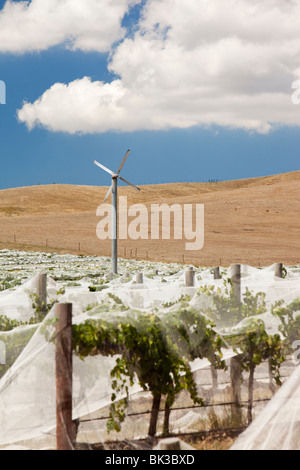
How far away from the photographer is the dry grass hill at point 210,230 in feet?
207

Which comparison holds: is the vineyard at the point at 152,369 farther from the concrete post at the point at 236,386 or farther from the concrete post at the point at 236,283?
the concrete post at the point at 236,283

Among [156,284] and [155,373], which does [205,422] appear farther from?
[156,284]

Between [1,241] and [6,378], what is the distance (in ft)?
217

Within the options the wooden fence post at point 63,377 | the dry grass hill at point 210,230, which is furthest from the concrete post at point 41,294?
the dry grass hill at point 210,230

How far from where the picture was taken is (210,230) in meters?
87.8

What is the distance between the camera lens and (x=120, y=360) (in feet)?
25.5

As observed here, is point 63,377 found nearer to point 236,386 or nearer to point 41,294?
point 236,386

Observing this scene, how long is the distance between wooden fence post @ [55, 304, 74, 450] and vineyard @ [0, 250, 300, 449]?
0.58 ft

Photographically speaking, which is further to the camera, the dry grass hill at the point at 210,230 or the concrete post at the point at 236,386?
the dry grass hill at the point at 210,230

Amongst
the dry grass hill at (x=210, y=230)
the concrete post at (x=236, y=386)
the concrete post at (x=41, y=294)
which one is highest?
the dry grass hill at (x=210, y=230)

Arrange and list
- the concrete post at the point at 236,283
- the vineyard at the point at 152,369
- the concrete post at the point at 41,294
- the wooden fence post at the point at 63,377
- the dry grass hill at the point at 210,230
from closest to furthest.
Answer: the wooden fence post at the point at 63,377, the vineyard at the point at 152,369, the concrete post at the point at 41,294, the concrete post at the point at 236,283, the dry grass hill at the point at 210,230

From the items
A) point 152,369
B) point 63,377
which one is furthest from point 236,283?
point 63,377

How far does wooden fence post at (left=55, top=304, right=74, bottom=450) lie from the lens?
21.5ft

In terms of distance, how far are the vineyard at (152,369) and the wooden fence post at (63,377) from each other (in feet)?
0.58
